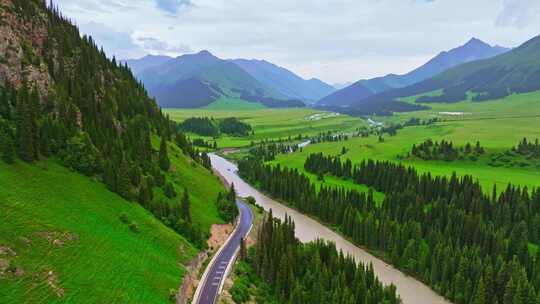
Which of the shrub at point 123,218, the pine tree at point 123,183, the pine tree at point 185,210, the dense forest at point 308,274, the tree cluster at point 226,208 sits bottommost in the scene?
the dense forest at point 308,274

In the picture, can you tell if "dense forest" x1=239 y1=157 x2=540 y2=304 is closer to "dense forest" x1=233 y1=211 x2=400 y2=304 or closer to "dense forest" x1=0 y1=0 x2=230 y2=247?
"dense forest" x1=233 y1=211 x2=400 y2=304

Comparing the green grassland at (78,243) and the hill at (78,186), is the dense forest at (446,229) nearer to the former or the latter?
the hill at (78,186)

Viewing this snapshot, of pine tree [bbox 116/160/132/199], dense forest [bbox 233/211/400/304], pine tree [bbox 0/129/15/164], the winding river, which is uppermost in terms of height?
pine tree [bbox 0/129/15/164]

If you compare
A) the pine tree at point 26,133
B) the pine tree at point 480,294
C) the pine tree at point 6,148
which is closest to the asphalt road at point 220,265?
the pine tree at point 26,133

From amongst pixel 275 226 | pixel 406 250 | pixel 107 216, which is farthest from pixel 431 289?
pixel 107 216

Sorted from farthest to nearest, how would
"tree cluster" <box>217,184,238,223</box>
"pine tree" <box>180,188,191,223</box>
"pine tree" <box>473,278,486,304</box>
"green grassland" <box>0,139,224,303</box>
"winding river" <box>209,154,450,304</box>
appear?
"tree cluster" <box>217,184,238,223</box> → "pine tree" <box>180,188,191,223</box> → "winding river" <box>209,154,450,304</box> → "pine tree" <box>473,278,486,304</box> → "green grassland" <box>0,139,224,303</box>

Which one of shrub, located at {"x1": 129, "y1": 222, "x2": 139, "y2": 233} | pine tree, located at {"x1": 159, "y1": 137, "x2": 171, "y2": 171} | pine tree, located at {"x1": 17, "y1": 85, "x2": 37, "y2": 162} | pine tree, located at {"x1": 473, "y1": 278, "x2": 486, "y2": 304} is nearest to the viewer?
pine tree, located at {"x1": 17, "y1": 85, "x2": 37, "y2": 162}

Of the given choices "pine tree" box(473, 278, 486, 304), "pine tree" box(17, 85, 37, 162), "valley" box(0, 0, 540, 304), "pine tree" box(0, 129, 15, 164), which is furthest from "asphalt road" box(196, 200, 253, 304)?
"pine tree" box(473, 278, 486, 304)
